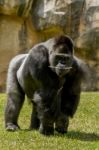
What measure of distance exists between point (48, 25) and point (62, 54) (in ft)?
36.3

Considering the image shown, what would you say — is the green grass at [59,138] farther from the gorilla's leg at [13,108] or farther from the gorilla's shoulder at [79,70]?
the gorilla's shoulder at [79,70]

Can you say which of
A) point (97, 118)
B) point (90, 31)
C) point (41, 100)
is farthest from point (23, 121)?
point (90, 31)

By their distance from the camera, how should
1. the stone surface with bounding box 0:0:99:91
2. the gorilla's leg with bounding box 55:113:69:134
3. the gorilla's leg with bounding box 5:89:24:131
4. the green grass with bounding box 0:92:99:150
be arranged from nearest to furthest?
the green grass with bounding box 0:92:99:150
the gorilla's leg with bounding box 55:113:69:134
the gorilla's leg with bounding box 5:89:24:131
the stone surface with bounding box 0:0:99:91

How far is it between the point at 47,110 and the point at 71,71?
2.25 feet

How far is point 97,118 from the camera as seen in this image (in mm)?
9562

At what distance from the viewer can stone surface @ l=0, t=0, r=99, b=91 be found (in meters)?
18.1

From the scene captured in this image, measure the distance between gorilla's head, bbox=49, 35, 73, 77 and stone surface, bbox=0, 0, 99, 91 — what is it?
34.7 feet

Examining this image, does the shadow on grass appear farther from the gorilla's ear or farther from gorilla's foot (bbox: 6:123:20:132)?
the gorilla's ear

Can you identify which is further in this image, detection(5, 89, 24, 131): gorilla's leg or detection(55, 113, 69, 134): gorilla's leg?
detection(5, 89, 24, 131): gorilla's leg

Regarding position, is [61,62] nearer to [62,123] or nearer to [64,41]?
[64,41]

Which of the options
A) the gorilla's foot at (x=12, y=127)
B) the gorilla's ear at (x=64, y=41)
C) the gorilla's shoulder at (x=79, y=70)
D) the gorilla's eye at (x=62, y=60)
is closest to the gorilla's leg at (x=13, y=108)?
the gorilla's foot at (x=12, y=127)

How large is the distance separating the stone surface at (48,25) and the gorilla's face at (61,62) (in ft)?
34.7

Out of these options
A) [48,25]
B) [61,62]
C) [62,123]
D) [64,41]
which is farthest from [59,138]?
[48,25]

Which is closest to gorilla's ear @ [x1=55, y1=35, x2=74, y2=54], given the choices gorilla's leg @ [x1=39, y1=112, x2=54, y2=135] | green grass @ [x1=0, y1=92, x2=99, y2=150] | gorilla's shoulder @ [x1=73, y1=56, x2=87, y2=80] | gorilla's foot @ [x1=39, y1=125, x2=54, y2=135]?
gorilla's shoulder @ [x1=73, y1=56, x2=87, y2=80]
